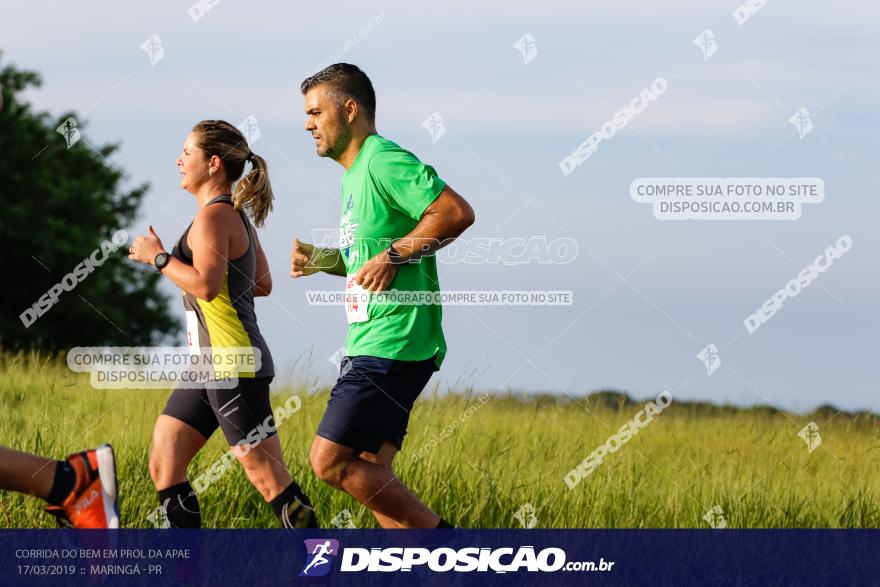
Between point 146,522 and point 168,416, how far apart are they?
1047mm

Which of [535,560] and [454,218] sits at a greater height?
[454,218]

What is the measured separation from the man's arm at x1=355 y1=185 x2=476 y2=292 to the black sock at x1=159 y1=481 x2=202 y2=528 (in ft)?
4.12

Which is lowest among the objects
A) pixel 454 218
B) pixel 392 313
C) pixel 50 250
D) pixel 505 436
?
pixel 505 436

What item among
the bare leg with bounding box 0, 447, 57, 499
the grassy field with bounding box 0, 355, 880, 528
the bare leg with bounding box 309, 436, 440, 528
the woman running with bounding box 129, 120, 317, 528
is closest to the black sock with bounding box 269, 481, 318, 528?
the woman running with bounding box 129, 120, 317, 528

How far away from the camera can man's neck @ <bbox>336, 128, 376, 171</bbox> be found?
508cm

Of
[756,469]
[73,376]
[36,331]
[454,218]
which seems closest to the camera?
[454,218]

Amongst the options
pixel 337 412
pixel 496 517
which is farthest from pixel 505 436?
pixel 337 412

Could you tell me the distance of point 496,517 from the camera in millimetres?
6246

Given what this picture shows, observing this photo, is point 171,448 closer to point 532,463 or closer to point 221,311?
point 221,311

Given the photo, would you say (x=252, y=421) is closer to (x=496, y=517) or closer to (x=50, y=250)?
(x=496, y=517)

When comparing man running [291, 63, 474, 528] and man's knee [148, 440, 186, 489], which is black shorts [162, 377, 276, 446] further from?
man running [291, 63, 474, 528]

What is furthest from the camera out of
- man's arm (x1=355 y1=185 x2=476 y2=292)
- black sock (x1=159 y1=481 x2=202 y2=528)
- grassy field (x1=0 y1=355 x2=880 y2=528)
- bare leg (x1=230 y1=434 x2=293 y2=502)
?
grassy field (x1=0 y1=355 x2=880 y2=528)

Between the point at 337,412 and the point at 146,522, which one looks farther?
the point at 146,522

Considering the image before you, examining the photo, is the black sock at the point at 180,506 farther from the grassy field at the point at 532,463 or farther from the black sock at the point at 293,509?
the grassy field at the point at 532,463
